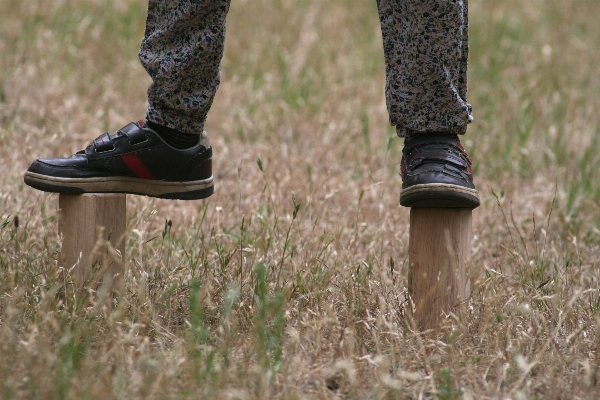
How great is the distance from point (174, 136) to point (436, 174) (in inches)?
28.0

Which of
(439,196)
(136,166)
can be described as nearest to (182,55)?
(136,166)

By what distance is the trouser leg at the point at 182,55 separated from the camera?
6.26 feet

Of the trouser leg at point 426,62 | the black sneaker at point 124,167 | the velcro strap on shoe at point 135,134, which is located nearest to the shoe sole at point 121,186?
the black sneaker at point 124,167

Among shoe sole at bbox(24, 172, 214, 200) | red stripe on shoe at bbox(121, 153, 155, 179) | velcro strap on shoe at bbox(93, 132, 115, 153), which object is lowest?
shoe sole at bbox(24, 172, 214, 200)

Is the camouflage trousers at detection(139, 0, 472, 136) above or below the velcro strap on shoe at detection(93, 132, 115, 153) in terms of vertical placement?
above

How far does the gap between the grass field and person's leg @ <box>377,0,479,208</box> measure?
280 mm

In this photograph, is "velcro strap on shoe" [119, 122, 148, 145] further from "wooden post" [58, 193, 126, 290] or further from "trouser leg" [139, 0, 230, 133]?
"wooden post" [58, 193, 126, 290]

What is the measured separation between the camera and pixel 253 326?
1856mm

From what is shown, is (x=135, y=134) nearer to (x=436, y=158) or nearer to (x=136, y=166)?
(x=136, y=166)

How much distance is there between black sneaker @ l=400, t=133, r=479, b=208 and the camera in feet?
5.98

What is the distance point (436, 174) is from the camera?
1834 millimetres

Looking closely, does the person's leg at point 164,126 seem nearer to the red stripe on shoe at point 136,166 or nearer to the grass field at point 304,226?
the red stripe on shoe at point 136,166

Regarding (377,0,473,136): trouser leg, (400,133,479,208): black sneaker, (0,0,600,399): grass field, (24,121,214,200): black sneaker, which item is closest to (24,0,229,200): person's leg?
(24,121,214,200): black sneaker

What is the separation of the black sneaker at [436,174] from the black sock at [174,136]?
0.58 m
